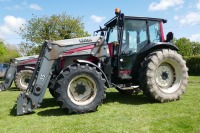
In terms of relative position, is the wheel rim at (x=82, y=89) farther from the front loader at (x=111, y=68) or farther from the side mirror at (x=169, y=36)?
the side mirror at (x=169, y=36)

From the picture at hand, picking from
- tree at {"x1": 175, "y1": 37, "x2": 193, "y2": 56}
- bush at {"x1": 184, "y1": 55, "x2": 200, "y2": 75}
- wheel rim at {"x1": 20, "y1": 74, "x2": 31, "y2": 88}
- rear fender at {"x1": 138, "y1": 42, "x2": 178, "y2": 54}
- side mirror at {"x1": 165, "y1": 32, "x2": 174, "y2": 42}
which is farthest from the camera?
tree at {"x1": 175, "y1": 37, "x2": 193, "y2": 56}

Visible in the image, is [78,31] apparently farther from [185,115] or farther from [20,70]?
[185,115]

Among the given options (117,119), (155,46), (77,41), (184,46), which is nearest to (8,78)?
(77,41)

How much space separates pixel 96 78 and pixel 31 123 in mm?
1867

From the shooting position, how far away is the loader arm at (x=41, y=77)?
20.8 ft

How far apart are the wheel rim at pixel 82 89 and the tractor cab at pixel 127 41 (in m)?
1.43

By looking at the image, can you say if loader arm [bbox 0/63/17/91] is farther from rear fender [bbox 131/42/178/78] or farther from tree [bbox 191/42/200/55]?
tree [bbox 191/42/200/55]

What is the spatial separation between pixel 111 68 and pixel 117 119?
2197 millimetres

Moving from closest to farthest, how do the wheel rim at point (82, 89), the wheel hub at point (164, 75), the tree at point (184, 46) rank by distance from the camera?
1. the wheel rim at point (82, 89)
2. the wheel hub at point (164, 75)
3. the tree at point (184, 46)

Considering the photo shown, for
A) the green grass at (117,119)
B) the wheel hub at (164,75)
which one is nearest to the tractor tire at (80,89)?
the green grass at (117,119)

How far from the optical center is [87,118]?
231 inches

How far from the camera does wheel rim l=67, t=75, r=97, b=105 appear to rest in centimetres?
656

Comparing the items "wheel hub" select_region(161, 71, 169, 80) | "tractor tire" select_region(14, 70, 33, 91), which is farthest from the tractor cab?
"tractor tire" select_region(14, 70, 33, 91)

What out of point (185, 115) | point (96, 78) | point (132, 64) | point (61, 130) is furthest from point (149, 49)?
point (61, 130)
